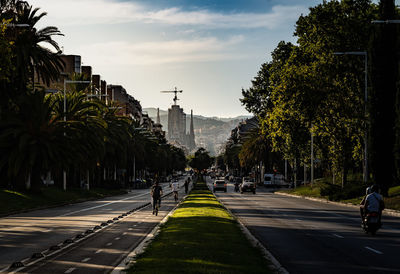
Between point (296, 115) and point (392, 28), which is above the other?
point (392, 28)

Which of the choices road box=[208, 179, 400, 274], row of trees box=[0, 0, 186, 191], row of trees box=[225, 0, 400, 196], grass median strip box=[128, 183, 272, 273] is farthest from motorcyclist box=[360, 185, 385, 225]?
row of trees box=[0, 0, 186, 191]

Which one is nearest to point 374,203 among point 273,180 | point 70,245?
point 70,245

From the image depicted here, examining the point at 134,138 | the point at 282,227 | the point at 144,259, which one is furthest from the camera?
the point at 134,138

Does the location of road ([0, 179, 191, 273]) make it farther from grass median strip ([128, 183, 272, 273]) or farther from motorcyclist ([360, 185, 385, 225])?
motorcyclist ([360, 185, 385, 225])

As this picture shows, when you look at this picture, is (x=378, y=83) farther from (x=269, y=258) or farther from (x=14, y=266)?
(x=14, y=266)

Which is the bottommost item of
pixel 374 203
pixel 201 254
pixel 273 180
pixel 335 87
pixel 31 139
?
pixel 273 180

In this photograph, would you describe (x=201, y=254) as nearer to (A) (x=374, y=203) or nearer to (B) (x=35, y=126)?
(A) (x=374, y=203)

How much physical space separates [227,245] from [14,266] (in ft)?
17.0

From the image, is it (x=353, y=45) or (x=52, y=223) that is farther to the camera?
(x=353, y=45)

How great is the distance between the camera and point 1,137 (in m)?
45.9

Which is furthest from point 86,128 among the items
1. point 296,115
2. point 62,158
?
point 296,115

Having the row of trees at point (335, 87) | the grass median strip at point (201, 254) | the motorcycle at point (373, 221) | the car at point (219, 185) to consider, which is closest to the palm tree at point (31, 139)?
the row of trees at point (335, 87)

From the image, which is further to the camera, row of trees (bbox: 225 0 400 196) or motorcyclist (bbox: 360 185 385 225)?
row of trees (bbox: 225 0 400 196)

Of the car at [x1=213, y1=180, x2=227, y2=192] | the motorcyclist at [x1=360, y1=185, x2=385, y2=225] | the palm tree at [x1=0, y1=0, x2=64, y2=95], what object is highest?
the palm tree at [x1=0, y1=0, x2=64, y2=95]
